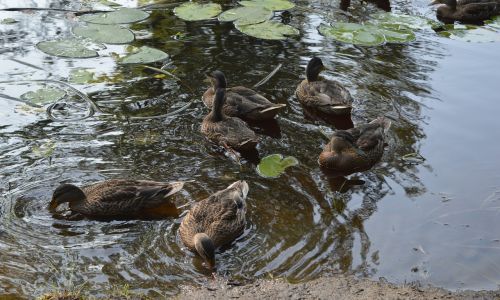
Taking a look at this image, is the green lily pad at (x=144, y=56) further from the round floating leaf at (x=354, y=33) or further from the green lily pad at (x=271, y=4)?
the round floating leaf at (x=354, y=33)

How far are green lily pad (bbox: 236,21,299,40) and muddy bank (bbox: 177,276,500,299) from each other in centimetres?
605

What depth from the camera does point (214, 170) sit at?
8117 mm

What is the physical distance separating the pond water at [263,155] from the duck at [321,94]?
0.24 metres

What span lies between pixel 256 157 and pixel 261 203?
1.18 m

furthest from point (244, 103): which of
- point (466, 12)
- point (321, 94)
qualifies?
point (466, 12)

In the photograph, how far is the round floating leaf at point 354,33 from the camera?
455 inches

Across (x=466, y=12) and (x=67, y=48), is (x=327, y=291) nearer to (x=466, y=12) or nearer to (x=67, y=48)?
(x=67, y=48)

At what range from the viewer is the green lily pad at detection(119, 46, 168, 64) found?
413 inches

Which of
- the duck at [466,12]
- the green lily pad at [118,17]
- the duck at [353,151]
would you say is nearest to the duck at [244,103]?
the duck at [353,151]

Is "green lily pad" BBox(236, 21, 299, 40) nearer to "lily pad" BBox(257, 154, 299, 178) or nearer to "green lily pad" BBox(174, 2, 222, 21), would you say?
"green lily pad" BBox(174, 2, 222, 21)

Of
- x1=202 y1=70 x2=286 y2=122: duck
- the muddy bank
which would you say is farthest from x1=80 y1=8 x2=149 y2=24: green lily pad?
the muddy bank

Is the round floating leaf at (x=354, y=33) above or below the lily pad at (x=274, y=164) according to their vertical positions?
above

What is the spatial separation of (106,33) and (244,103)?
3.08 metres

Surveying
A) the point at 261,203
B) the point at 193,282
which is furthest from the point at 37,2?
the point at 193,282
